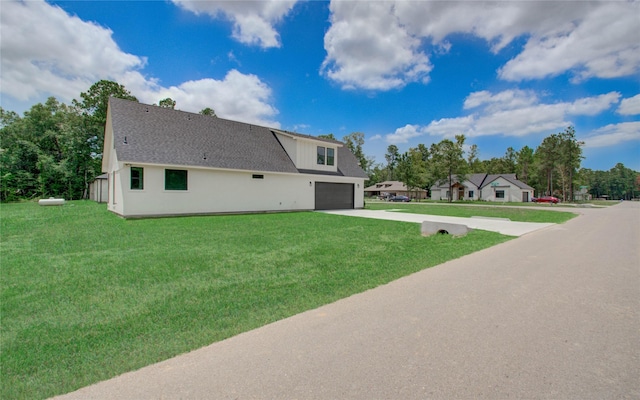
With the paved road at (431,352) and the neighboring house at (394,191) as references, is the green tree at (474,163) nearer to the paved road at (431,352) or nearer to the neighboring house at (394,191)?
the neighboring house at (394,191)

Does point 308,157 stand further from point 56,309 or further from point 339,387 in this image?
point 339,387

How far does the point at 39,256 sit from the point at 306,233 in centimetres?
655

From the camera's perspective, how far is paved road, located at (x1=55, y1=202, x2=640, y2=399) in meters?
2.25

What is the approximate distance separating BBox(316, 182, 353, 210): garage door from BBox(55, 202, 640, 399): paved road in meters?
16.2

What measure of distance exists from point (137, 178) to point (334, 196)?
12.6 meters

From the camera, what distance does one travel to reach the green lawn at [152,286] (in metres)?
2.83

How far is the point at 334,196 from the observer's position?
21672 millimetres

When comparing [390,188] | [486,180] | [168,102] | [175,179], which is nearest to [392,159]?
[390,188]

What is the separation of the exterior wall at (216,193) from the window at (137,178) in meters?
0.13

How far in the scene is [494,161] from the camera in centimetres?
6588

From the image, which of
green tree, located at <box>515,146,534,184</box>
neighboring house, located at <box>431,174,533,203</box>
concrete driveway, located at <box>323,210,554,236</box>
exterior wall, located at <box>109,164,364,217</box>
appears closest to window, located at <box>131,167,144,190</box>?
exterior wall, located at <box>109,164,364,217</box>

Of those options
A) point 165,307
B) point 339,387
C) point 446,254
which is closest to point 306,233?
point 446,254

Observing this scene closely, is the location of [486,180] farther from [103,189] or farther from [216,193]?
[103,189]

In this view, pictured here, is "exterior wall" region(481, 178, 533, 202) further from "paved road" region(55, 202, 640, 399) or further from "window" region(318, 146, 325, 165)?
"paved road" region(55, 202, 640, 399)
